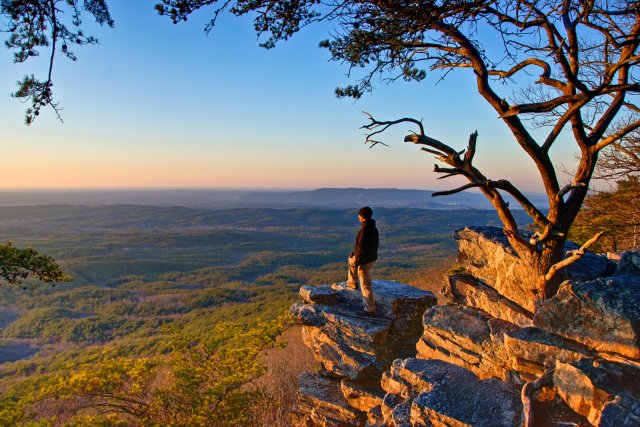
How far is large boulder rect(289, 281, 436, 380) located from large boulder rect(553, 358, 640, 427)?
3.95 meters

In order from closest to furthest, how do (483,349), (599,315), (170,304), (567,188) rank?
1. (599,315)
2. (567,188)
3. (483,349)
4. (170,304)

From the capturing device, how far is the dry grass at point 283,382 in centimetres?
973

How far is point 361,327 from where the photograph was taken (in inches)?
334

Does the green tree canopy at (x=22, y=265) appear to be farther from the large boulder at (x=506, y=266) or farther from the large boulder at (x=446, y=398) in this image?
the large boulder at (x=506, y=266)

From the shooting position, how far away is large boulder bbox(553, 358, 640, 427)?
415 cm

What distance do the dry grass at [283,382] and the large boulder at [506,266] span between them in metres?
5.70

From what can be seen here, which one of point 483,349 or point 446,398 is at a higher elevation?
point 483,349

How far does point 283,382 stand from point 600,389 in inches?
361

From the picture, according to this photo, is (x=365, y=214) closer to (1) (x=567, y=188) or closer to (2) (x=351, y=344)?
(2) (x=351, y=344)

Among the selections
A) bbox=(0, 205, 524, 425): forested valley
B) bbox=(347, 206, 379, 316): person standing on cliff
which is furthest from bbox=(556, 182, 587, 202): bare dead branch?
bbox=(0, 205, 524, 425): forested valley

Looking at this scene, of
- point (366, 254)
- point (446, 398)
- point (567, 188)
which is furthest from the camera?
point (366, 254)

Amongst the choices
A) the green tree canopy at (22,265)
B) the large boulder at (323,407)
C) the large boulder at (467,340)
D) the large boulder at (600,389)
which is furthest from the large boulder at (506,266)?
the green tree canopy at (22,265)

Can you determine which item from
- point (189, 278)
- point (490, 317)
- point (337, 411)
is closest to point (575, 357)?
point (490, 317)

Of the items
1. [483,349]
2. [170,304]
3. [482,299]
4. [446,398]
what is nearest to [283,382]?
[482,299]
